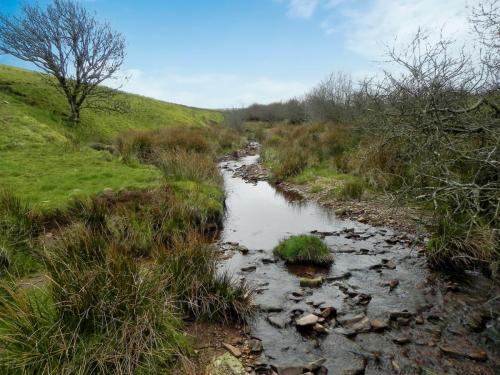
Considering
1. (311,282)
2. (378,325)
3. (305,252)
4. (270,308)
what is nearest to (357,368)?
(378,325)

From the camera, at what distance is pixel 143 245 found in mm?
6863

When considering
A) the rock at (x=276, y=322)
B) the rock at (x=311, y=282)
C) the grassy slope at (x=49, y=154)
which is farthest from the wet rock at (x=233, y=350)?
the grassy slope at (x=49, y=154)

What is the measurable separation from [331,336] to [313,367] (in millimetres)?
740

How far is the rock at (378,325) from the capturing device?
471cm

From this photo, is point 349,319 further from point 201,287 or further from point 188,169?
point 188,169

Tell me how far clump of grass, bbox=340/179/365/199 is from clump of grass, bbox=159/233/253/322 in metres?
7.62

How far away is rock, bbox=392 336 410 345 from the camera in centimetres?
441

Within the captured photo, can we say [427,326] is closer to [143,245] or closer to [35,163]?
[143,245]

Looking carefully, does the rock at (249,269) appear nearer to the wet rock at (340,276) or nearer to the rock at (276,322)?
the wet rock at (340,276)

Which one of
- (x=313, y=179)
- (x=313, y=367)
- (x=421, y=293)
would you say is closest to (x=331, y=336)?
(x=313, y=367)

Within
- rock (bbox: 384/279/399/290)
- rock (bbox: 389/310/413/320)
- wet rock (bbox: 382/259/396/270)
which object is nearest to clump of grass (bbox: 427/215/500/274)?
wet rock (bbox: 382/259/396/270)

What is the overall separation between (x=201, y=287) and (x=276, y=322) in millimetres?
1141

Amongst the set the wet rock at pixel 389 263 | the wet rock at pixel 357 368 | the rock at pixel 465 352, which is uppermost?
the wet rock at pixel 389 263

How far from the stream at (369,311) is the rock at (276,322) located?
0.01 meters
